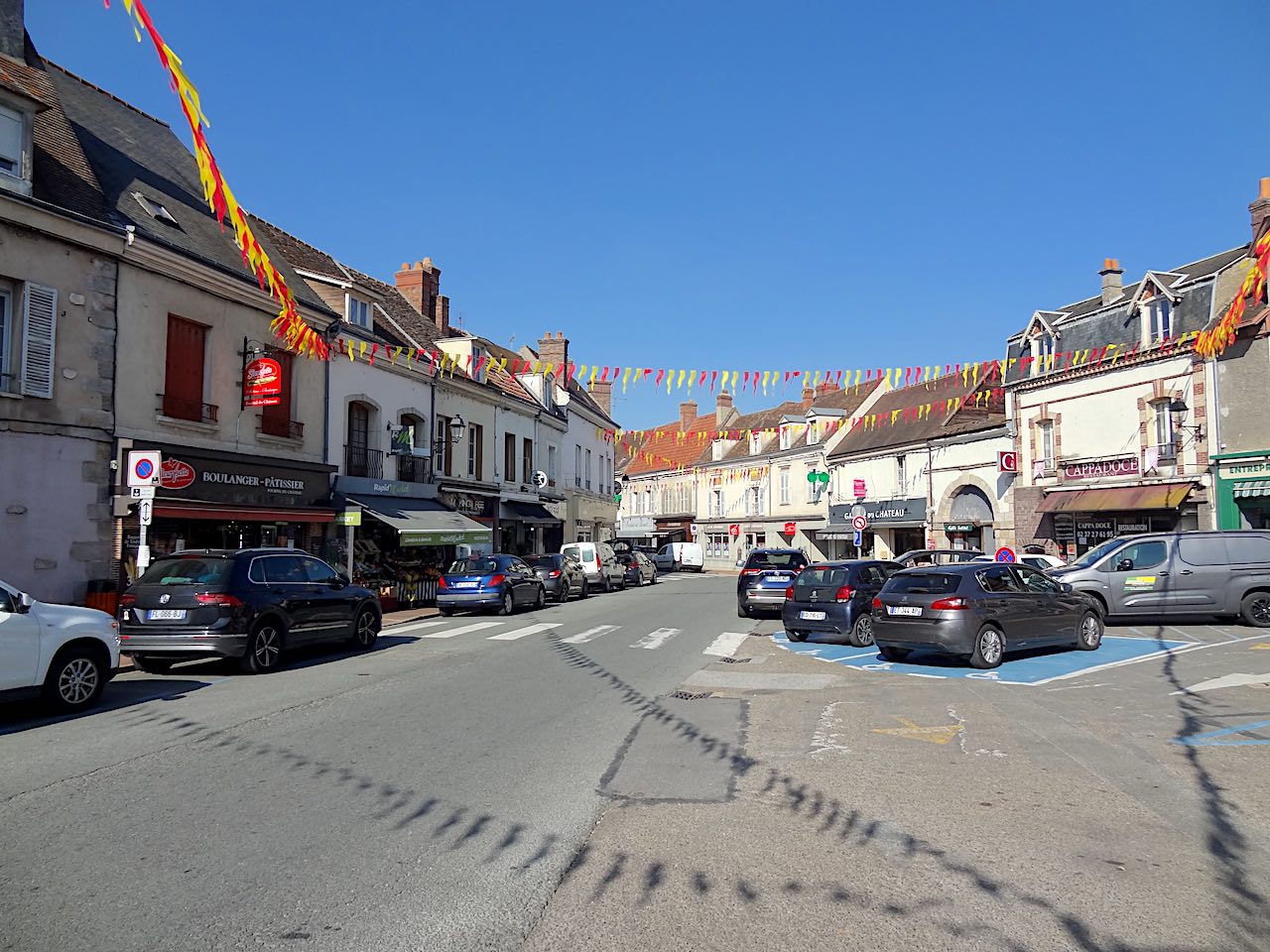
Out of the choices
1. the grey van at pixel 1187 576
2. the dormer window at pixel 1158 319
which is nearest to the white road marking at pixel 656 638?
the grey van at pixel 1187 576

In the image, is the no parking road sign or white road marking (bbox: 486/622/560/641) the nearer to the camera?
the no parking road sign

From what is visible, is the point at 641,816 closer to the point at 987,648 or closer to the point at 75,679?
the point at 75,679

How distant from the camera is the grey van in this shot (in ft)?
54.5

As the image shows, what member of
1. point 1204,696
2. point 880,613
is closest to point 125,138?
point 880,613

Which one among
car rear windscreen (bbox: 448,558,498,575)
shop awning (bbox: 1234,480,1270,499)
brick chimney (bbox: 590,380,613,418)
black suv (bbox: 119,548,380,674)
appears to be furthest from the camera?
Result: brick chimney (bbox: 590,380,613,418)

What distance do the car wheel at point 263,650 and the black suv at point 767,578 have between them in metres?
10.5

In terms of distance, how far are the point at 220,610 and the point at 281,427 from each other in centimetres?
1038

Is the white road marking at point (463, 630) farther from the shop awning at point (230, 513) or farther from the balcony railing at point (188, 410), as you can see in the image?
the balcony railing at point (188, 410)

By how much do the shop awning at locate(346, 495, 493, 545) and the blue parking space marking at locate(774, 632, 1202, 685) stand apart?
10785 mm

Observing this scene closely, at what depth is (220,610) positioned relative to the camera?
11562 millimetres

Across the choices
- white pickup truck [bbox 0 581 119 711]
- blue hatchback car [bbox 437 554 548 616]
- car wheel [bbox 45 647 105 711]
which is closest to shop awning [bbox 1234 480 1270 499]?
blue hatchback car [bbox 437 554 548 616]

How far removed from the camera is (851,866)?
4.79 metres

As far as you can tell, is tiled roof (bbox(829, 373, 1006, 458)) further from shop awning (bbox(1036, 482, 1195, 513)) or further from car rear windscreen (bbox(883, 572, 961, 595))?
car rear windscreen (bbox(883, 572, 961, 595))

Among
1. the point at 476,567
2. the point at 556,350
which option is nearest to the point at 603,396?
the point at 556,350
